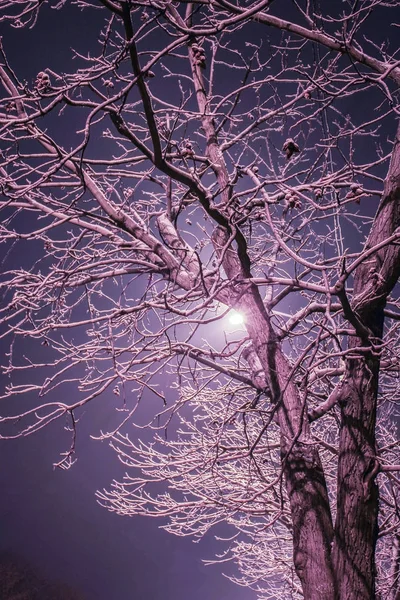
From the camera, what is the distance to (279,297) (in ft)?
12.6

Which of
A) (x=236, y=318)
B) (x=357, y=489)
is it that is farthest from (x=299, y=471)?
(x=236, y=318)

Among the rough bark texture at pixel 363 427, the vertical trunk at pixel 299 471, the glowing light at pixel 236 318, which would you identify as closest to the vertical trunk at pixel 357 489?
the rough bark texture at pixel 363 427

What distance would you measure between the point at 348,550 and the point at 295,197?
2.33 m

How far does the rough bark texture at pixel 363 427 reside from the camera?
2.64m

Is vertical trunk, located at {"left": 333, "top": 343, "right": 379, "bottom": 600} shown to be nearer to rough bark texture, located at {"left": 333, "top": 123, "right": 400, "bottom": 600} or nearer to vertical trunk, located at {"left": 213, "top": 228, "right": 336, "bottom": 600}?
rough bark texture, located at {"left": 333, "top": 123, "right": 400, "bottom": 600}

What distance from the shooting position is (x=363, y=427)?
2934 millimetres

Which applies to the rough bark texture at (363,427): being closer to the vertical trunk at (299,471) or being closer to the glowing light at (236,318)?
the vertical trunk at (299,471)

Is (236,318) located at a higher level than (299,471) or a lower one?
higher

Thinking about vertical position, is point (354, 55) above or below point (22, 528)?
above

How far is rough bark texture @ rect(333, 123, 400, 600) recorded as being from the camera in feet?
8.67

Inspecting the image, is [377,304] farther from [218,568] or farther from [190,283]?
[218,568]


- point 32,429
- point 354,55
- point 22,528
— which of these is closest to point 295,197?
point 354,55

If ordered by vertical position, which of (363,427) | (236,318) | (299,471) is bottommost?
(299,471)

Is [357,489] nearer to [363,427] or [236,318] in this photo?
[363,427]
